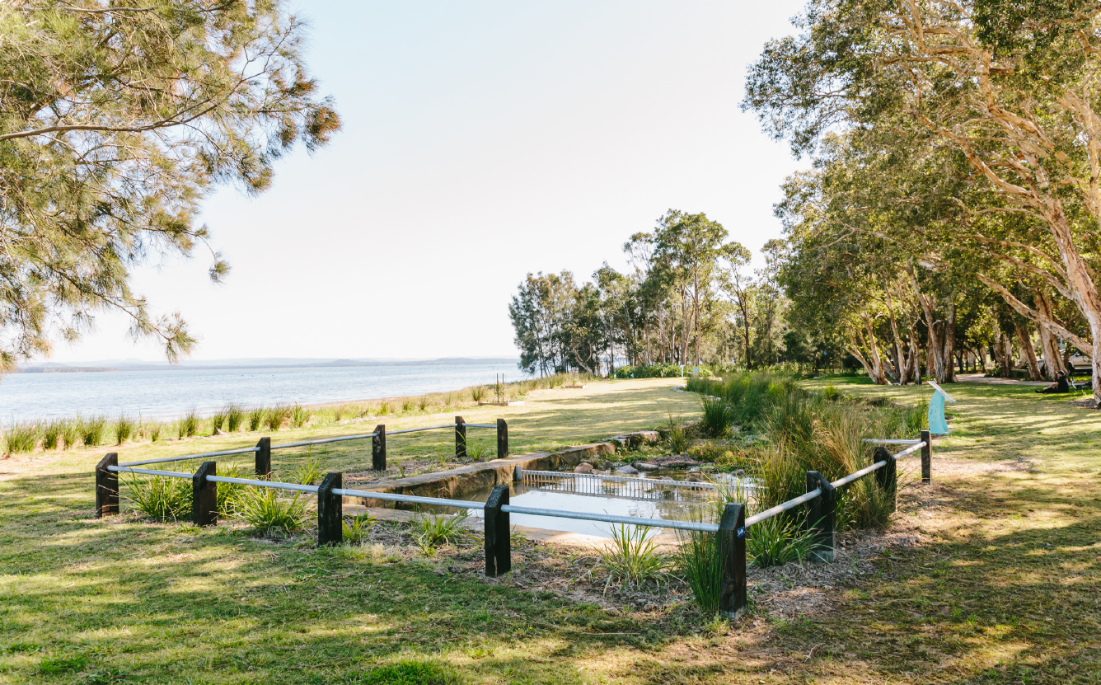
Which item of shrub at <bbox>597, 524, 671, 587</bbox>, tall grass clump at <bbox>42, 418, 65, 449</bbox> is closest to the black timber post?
shrub at <bbox>597, 524, 671, 587</bbox>

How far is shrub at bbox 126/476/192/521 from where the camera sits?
557cm

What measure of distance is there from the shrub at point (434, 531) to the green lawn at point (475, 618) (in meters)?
0.17

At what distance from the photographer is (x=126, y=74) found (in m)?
6.71

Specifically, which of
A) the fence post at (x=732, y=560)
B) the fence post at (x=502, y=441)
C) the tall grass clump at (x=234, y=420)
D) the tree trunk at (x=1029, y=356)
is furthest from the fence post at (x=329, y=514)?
the tree trunk at (x=1029, y=356)

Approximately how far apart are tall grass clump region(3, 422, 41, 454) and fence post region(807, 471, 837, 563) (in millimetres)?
11927

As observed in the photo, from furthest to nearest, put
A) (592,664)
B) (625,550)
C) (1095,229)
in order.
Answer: (1095,229) → (625,550) → (592,664)

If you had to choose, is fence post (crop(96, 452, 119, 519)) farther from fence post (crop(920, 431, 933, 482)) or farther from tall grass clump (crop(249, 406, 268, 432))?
tall grass clump (crop(249, 406, 268, 432))

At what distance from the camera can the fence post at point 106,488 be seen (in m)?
5.62

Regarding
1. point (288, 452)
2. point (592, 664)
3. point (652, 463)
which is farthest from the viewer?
point (288, 452)

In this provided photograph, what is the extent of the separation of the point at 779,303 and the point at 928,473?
4505 centimetres

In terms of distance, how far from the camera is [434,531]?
4.70 m

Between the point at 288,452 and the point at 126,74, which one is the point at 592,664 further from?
the point at 288,452

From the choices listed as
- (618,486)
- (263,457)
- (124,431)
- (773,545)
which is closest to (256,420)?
(124,431)

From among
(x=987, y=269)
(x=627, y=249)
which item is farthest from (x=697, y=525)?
(x=627, y=249)
